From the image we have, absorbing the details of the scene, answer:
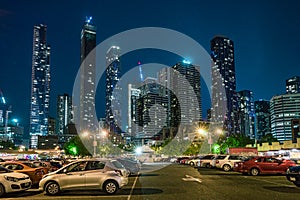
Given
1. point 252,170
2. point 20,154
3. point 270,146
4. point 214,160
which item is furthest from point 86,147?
point 252,170

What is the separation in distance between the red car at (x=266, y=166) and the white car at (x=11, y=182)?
55.4 feet

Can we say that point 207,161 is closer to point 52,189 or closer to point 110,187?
point 110,187

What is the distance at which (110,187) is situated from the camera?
1602 centimetres

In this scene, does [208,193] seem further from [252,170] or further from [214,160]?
[214,160]

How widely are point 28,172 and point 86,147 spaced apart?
→ 7422 centimetres

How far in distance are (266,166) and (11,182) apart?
60.3ft

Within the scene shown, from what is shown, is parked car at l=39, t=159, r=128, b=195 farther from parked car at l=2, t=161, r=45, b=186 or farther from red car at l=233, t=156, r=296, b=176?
red car at l=233, t=156, r=296, b=176

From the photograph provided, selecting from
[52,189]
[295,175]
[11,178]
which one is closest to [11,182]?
[11,178]

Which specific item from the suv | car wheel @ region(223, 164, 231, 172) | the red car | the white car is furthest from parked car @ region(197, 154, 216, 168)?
the white car

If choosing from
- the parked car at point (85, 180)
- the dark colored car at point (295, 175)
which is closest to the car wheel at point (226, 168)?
the dark colored car at point (295, 175)

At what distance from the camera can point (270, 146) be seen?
2756 inches

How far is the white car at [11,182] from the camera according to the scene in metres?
15.8

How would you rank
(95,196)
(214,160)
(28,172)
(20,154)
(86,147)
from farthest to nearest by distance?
(86,147)
(20,154)
(214,160)
(28,172)
(95,196)

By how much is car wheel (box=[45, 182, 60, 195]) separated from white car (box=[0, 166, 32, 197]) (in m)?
1.20
